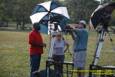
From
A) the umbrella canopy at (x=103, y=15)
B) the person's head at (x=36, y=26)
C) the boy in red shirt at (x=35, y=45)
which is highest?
the umbrella canopy at (x=103, y=15)

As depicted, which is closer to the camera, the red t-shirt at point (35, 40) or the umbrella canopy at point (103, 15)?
the umbrella canopy at point (103, 15)

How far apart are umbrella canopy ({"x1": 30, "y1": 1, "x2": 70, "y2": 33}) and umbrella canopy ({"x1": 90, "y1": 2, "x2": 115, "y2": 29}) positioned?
3248mm

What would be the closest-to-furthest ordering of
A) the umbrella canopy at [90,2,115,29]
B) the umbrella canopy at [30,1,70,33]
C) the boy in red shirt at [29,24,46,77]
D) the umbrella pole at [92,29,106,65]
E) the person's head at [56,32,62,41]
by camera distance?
the umbrella pole at [92,29,106,65], the umbrella canopy at [90,2,115,29], the person's head at [56,32,62,41], the boy in red shirt at [29,24,46,77], the umbrella canopy at [30,1,70,33]

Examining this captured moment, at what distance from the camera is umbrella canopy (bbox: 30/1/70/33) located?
13.5 metres

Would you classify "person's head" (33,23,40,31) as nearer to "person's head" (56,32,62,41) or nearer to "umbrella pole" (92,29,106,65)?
"person's head" (56,32,62,41)

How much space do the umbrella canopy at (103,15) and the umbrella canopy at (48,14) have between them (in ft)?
10.7

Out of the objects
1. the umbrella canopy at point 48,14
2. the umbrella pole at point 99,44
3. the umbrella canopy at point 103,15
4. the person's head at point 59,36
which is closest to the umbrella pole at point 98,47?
the umbrella pole at point 99,44

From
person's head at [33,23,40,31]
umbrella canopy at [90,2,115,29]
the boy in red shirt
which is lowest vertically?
the boy in red shirt

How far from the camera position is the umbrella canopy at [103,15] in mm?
10055

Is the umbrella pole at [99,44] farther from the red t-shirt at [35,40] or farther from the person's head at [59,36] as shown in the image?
the red t-shirt at [35,40]

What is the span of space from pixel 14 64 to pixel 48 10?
21.1 feet

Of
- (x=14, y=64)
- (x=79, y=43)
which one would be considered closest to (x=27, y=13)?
(x=14, y=64)

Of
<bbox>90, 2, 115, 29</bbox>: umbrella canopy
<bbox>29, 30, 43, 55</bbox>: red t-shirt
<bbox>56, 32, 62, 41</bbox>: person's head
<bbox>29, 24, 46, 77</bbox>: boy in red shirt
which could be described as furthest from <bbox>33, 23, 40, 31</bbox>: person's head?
<bbox>90, 2, 115, 29</bbox>: umbrella canopy

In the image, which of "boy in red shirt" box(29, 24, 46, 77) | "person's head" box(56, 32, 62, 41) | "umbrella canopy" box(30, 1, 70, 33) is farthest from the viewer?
"umbrella canopy" box(30, 1, 70, 33)
